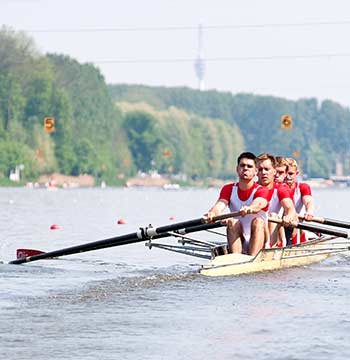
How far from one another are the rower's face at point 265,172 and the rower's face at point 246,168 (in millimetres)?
739

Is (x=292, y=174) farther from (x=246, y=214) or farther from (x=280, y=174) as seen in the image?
(x=246, y=214)

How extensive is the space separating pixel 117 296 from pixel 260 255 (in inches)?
116

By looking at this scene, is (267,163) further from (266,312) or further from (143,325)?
(143,325)

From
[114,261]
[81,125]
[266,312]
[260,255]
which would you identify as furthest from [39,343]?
[81,125]

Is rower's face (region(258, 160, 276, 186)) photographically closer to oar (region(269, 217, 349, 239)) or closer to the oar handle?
oar (region(269, 217, 349, 239))

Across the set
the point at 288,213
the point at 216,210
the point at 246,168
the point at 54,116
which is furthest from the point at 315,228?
the point at 54,116

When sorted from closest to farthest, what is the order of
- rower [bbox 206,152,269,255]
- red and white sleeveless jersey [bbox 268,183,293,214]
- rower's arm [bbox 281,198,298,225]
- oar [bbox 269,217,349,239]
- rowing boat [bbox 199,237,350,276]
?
rowing boat [bbox 199,237,350,276] < rower [bbox 206,152,269,255] < oar [bbox 269,217,349,239] < rower's arm [bbox 281,198,298,225] < red and white sleeveless jersey [bbox 268,183,293,214]

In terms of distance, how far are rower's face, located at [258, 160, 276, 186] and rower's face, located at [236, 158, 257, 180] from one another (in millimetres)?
739

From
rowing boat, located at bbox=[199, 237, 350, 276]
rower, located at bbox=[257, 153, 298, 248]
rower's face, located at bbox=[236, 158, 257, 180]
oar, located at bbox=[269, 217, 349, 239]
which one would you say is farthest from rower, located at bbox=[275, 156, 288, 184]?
rower's face, located at bbox=[236, 158, 257, 180]

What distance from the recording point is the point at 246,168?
15.9 m

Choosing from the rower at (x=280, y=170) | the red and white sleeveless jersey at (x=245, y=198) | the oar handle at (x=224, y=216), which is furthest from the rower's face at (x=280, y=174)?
the oar handle at (x=224, y=216)

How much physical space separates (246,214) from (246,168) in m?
0.62

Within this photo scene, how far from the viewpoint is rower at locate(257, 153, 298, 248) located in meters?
16.8

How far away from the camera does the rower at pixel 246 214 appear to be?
1620 centimetres
